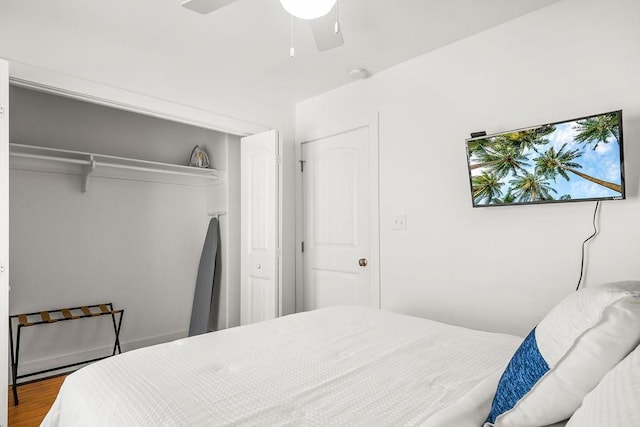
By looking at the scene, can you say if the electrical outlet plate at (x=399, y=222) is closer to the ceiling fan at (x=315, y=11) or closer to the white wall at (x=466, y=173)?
the white wall at (x=466, y=173)

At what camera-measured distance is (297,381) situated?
1.24m

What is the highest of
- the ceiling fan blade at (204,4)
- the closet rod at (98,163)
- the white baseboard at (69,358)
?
the ceiling fan blade at (204,4)

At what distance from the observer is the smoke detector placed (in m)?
2.97

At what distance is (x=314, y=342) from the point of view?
64.9 inches

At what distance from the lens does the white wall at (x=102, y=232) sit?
3.02m

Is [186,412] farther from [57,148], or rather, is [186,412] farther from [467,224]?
[57,148]

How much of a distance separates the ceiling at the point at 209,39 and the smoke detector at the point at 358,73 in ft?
0.14

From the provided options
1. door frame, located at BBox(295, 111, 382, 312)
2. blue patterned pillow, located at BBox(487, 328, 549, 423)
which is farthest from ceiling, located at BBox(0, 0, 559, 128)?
blue patterned pillow, located at BBox(487, 328, 549, 423)

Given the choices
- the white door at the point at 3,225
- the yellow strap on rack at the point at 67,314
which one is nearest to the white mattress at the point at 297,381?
→ the white door at the point at 3,225

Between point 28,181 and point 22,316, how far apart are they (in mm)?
1069

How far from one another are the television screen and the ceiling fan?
112 cm

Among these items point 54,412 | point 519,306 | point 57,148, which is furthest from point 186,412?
point 57,148

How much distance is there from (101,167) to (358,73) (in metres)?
2.44

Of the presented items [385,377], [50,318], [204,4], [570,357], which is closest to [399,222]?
[385,377]
